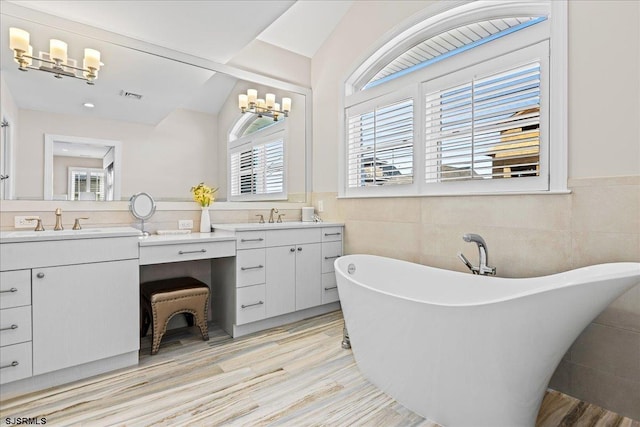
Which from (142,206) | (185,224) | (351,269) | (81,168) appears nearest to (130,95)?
(81,168)

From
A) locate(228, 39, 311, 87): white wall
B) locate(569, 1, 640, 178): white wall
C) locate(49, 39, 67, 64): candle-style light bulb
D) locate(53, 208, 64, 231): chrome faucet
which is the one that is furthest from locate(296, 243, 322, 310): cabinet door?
locate(49, 39, 67, 64): candle-style light bulb

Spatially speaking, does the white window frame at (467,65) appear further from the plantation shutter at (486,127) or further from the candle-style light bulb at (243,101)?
the candle-style light bulb at (243,101)

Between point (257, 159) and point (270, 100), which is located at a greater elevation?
point (270, 100)

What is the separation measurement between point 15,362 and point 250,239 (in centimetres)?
151

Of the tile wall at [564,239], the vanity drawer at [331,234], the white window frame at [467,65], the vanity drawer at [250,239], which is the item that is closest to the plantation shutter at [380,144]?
the white window frame at [467,65]

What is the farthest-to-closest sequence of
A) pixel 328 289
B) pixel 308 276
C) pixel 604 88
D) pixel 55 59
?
pixel 328 289
pixel 308 276
pixel 55 59
pixel 604 88

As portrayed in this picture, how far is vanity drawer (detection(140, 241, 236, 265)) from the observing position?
2.21 meters

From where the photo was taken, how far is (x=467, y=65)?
236 centimetres

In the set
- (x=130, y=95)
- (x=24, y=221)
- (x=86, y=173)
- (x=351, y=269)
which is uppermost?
(x=130, y=95)

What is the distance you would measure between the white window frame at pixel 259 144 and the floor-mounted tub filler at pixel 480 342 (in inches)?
68.9

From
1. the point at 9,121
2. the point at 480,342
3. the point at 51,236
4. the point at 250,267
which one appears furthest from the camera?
the point at 250,267

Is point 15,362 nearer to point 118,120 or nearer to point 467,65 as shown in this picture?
point 118,120

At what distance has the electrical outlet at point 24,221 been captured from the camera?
2195mm

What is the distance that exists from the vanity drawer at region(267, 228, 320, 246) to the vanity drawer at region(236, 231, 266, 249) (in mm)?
67
